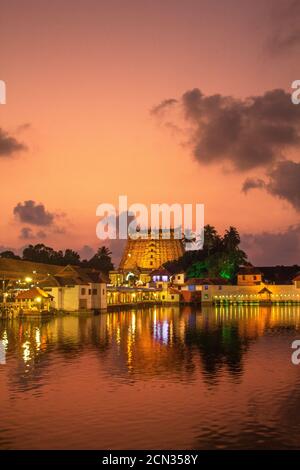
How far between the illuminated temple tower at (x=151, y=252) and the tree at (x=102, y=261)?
16.0 meters

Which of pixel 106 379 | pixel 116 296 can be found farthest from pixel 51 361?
pixel 116 296

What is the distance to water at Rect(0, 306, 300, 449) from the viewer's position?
1834 centimetres

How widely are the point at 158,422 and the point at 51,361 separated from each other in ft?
44.4

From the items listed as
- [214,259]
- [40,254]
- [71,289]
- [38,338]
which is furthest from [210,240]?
[38,338]

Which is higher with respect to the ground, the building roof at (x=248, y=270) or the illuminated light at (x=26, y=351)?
the building roof at (x=248, y=270)

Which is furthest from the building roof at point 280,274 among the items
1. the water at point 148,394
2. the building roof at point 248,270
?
the water at point 148,394

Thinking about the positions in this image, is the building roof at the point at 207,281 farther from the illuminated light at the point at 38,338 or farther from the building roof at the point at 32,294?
the illuminated light at the point at 38,338

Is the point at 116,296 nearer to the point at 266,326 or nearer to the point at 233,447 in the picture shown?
the point at 266,326

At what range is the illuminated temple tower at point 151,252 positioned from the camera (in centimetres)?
18462

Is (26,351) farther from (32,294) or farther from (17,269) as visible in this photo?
A: (17,269)

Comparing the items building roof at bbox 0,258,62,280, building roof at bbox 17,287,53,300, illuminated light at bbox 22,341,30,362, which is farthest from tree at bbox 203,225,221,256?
illuminated light at bbox 22,341,30,362

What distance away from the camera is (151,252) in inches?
7392

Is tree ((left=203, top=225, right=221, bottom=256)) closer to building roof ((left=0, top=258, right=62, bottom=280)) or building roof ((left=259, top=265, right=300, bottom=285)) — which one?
building roof ((left=259, top=265, right=300, bottom=285))

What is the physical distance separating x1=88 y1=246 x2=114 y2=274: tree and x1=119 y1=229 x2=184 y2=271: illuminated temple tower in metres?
16.0
